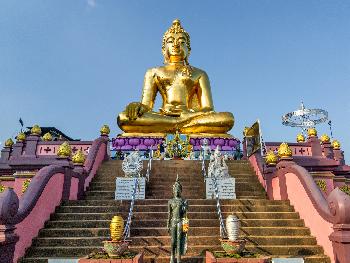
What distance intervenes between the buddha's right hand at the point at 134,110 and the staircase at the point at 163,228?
6.63 m

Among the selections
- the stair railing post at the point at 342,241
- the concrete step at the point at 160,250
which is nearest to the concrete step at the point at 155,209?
the concrete step at the point at 160,250

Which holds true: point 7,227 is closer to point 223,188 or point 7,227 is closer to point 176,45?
point 223,188

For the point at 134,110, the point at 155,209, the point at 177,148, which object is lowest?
the point at 155,209

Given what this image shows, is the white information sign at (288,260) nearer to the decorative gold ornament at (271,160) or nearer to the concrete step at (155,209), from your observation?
the concrete step at (155,209)

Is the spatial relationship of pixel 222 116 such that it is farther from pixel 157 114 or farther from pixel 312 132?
pixel 312 132

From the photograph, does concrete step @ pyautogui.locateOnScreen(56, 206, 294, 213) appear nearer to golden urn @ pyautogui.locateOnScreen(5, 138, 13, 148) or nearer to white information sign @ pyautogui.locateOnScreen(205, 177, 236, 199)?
white information sign @ pyautogui.locateOnScreen(205, 177, 236, 199)

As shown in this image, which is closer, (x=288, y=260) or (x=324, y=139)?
(x=288, y=260)

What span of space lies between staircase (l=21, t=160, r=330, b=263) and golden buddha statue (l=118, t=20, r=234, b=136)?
6.57 metres

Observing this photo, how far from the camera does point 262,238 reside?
7.61 m

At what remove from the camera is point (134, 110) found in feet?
54.8

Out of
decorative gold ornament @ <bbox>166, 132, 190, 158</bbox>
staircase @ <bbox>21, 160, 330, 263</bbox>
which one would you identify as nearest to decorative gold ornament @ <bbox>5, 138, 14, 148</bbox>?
staircase @ <bbox>21, 160, 330, 263</bbox>

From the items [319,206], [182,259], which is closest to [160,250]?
[182,259]

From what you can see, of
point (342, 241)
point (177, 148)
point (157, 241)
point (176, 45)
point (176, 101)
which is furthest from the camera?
point (176, 45)

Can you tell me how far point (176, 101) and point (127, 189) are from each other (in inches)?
382
